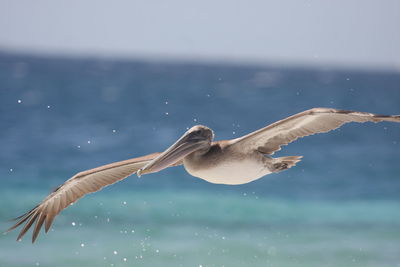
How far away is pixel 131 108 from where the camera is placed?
2420 centimetres

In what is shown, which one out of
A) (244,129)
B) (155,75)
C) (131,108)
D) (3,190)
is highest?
(155,75)

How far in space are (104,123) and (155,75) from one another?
37.2ft

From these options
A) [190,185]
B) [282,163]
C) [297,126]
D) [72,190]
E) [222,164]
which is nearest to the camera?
[222,164]

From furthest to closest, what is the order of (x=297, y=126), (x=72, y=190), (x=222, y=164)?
(x=72, y=190)
(x=297, y=126)
(x=222, y=164)

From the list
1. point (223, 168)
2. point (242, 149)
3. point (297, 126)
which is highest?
point (297, 126)

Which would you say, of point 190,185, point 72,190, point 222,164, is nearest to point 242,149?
Answer: point 222,164

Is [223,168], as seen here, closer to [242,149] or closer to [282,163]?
[242,149]

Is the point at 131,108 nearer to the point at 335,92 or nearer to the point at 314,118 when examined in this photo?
the point at 335,92

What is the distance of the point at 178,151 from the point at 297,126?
0.77 metres

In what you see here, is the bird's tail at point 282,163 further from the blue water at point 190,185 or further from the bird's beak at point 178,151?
the blue water at point 190,185

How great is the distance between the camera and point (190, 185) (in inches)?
566

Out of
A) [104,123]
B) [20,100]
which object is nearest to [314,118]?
[104,123]

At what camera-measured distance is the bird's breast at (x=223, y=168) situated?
4562 mm

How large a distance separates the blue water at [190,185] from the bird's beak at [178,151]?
6146mm
